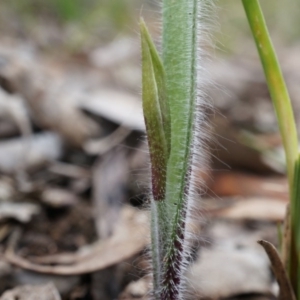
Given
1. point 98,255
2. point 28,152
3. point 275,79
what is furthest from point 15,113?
point 275,79

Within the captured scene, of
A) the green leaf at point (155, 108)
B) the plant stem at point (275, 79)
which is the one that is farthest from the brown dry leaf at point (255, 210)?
the green leaf at point (155, 108)

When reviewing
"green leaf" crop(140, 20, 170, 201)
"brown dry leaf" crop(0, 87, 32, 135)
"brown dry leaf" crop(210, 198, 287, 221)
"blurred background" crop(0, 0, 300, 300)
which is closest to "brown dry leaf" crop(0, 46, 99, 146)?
"blurred background" crop(0, 0, 300, 300)

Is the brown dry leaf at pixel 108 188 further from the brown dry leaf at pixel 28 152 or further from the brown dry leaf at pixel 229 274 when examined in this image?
the brown dry leaf at pixel 229 274

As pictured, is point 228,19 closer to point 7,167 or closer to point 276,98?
point 7,167

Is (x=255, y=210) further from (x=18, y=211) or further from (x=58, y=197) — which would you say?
(x=18, y=211)

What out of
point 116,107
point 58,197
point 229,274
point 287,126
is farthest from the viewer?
point 116,107

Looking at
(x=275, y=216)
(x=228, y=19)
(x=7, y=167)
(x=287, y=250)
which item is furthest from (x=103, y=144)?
(x=228, y=19)
